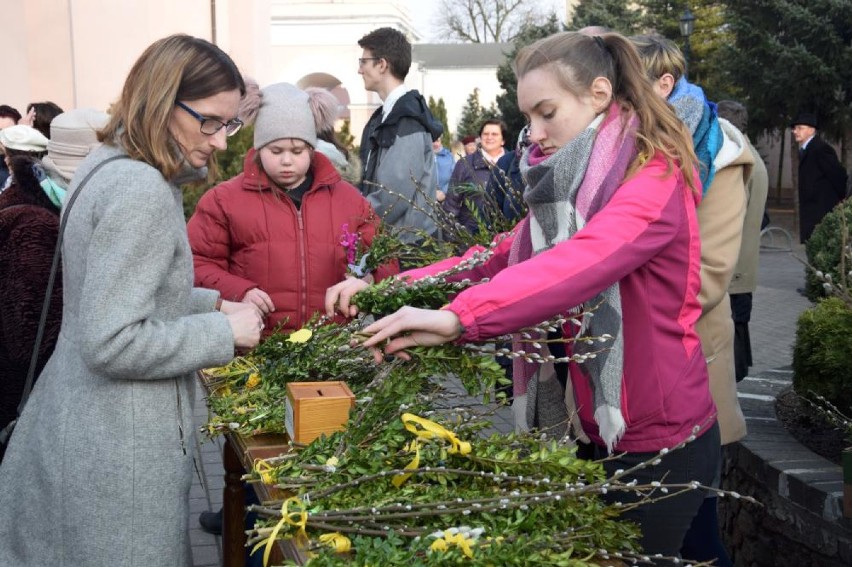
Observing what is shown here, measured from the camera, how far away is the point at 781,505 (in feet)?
12.1

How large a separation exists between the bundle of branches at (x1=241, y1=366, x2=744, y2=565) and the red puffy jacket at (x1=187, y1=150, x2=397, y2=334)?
1534 mm

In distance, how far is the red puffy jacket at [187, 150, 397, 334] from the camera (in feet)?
12.5

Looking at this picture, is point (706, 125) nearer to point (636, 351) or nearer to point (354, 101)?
point (636, 351)

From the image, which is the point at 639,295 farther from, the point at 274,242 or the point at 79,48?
the point at 79,48

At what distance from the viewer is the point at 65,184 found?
3.71 metres

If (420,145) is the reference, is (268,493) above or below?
below

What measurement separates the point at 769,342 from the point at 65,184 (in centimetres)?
775

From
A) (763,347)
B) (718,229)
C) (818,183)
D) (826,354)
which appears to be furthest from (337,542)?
(818,183)

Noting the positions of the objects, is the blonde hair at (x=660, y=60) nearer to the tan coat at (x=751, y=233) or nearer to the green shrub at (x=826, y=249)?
the tan coat at (x=751, y=233)

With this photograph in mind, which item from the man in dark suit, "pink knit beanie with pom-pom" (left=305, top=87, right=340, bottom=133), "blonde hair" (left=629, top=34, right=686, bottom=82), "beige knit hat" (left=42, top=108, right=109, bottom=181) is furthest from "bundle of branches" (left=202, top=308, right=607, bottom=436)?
the man in dark suit

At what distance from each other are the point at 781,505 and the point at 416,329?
80.5 inches

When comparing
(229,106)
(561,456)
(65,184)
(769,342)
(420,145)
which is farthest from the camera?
(769,342)

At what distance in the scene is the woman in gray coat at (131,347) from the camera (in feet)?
7.50

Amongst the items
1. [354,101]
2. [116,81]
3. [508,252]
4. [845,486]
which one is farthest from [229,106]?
[354,101]
